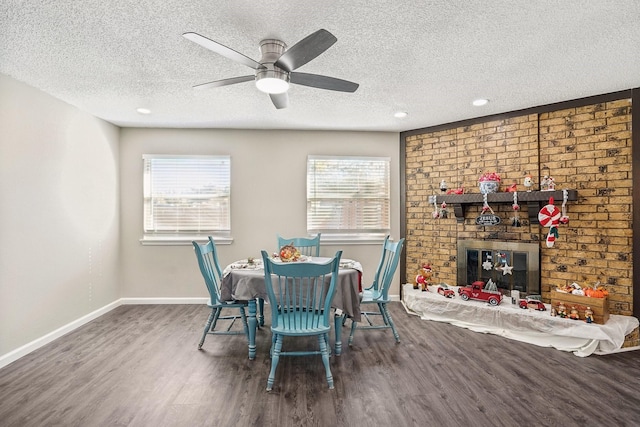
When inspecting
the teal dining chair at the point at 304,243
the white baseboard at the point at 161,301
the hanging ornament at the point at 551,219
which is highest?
the hanging ornament at the point at 551,219

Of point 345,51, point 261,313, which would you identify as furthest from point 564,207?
point 261,313

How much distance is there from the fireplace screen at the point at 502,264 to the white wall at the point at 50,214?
464 centimetres

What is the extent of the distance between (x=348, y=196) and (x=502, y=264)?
217 centimetres

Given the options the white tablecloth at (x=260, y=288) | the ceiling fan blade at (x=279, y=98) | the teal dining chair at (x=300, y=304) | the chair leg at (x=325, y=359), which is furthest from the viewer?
the white tablecloth at (x=260, y=288)

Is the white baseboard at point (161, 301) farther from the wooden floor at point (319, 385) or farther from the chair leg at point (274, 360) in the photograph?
the chair leg at point (274, 360)

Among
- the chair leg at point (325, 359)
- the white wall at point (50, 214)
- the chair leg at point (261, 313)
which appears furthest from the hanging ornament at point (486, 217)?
the white wall at point (50, 214)

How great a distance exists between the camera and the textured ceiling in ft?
6.64

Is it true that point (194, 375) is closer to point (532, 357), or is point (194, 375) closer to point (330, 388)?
point (330, 388)

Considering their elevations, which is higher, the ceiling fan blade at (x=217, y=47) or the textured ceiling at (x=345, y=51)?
the textured ceiling at (x=345, y=51)

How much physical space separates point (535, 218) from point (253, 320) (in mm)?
3268

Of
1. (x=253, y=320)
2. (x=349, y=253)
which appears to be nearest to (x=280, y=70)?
(x=253, y=320)

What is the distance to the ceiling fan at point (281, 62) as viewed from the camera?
187 cm

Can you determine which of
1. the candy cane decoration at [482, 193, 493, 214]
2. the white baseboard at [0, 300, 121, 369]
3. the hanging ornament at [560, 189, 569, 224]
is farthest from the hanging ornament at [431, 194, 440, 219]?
the white baseboard at [0, 300, 121, 369]

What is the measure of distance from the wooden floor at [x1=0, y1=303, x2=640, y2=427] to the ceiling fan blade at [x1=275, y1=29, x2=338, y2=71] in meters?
2.25
